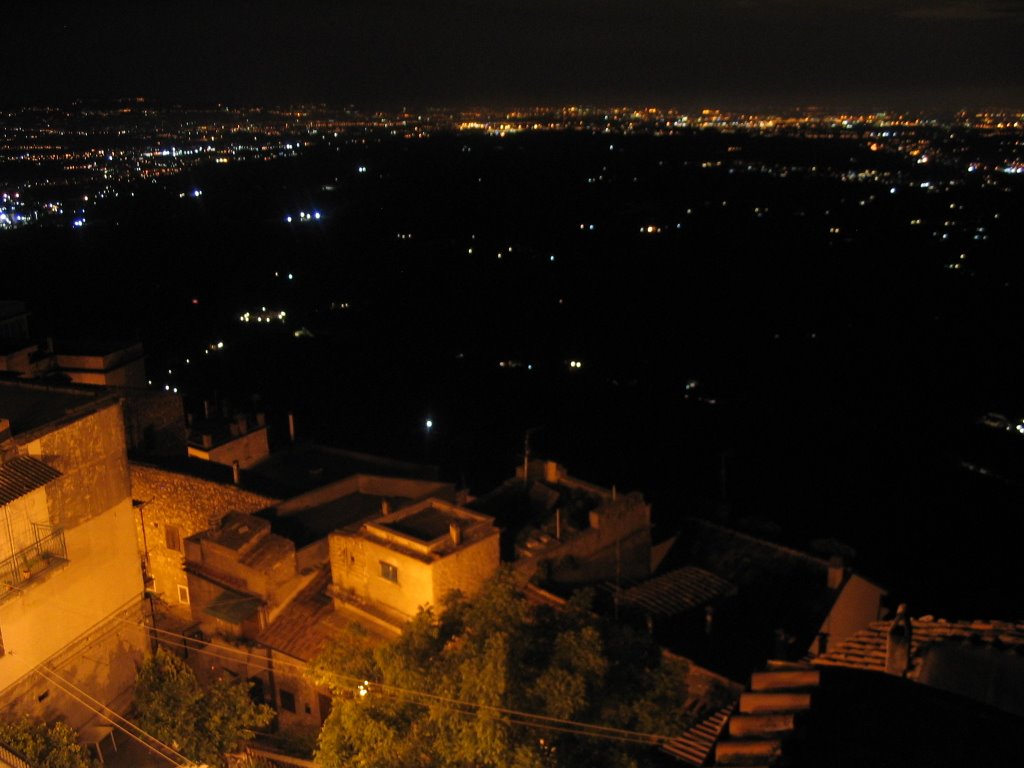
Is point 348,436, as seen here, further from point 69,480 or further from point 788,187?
point 788,187

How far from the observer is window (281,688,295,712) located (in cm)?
1376

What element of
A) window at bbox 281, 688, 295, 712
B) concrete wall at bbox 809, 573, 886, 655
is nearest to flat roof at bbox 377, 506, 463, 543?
window at bbox 281, 688, 295, 712

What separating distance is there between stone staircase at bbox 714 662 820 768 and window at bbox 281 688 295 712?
10.9m

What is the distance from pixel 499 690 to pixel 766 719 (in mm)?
5454

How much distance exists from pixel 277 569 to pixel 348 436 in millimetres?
19739

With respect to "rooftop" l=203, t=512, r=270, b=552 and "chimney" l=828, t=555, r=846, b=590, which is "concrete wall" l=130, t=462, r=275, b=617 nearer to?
"rooftop" l=203, t=512, r=270, b=552

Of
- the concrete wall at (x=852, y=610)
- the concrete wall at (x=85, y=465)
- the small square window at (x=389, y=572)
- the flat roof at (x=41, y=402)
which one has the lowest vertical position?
the concrete wall at (x=852, y=610)

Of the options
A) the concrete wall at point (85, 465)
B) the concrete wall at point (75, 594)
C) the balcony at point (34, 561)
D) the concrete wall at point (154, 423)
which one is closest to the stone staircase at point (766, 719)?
the balcony at point (34, 561)

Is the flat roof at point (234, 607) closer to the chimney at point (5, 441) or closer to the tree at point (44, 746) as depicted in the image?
the tree at point (44, 746)

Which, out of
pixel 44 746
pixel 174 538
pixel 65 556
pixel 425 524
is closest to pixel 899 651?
pixel 44 746

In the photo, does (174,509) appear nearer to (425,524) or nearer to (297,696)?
(297,696)

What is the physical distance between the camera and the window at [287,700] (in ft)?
45.1

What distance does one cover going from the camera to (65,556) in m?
12.2

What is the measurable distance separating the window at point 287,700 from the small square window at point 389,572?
2446mm
